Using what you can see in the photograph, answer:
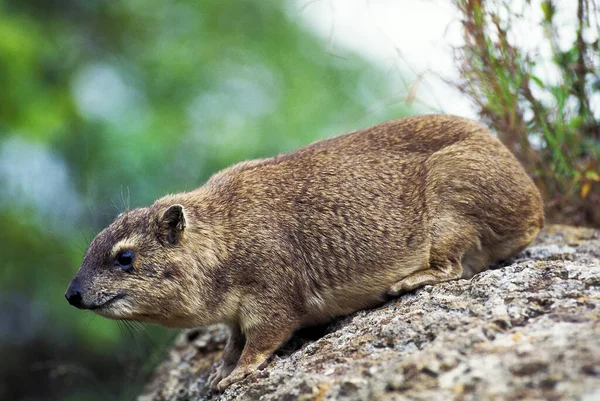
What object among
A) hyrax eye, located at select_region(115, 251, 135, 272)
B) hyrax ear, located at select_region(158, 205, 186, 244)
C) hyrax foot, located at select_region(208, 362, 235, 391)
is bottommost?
hyrax foot, located at select_region(208, 362, 235, 391)

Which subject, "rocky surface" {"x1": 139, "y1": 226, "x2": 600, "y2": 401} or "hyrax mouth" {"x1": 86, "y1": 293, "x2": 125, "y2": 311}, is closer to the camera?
"rocky surface" {"x1": 139, "y1": 226, "x2": 600, "y2": 401}

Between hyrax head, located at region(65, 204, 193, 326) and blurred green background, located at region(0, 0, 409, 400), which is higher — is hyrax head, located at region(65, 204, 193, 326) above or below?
below

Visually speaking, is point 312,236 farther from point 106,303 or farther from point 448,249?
point 106,303

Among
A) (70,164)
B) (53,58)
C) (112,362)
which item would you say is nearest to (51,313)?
(112,362)

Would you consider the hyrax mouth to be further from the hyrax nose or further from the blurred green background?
the blurred green background

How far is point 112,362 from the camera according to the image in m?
11.8

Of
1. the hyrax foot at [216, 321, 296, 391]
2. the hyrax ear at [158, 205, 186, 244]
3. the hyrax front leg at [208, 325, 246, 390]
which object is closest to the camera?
the hyrax foot at [216, 321, 296, 391]

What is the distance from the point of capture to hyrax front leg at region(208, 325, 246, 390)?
5.62 meters

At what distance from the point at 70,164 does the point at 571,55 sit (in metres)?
8.17

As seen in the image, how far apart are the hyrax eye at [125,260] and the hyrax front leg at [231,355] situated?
1030mm

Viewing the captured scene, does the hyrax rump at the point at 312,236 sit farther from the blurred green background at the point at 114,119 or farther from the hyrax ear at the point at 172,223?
the blurred green background at the point at 114,119

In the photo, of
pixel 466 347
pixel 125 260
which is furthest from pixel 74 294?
pixel 466 347

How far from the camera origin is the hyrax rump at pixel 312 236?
211 inches

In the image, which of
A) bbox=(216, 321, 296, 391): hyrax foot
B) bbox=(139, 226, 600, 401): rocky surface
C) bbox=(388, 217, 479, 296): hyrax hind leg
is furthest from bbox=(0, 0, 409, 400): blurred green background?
bbox=(139, 226, 600, 401): rocky surface
